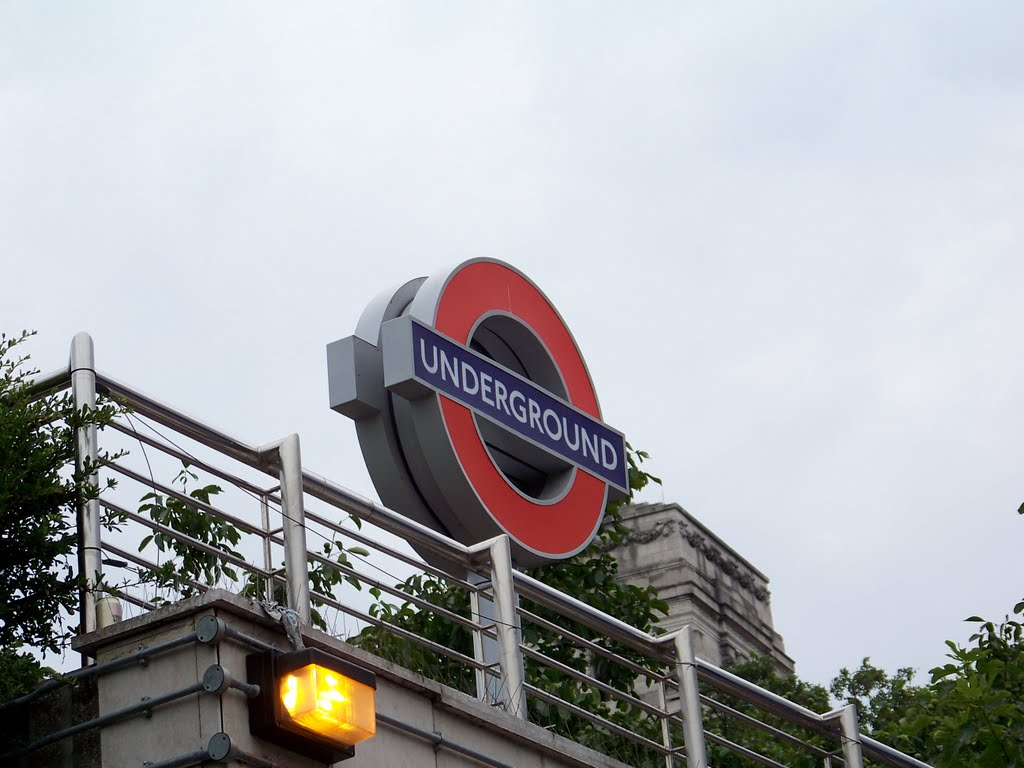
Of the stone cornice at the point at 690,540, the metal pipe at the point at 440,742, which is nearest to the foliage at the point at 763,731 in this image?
the metal pipe at the point at 440,742

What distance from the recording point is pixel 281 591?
8.80m

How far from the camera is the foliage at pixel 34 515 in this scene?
5.89 m

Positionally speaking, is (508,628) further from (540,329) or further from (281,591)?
(540,329)

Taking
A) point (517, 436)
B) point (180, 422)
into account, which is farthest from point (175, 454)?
point (517, 436)

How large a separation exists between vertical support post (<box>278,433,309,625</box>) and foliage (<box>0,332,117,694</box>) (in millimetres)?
763

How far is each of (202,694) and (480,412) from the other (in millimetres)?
4702

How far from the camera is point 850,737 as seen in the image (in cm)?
958

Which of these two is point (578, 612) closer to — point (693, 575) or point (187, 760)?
point (187, 760)

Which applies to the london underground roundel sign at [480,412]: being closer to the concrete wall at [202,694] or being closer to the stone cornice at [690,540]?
the concrete wall at [202,694]

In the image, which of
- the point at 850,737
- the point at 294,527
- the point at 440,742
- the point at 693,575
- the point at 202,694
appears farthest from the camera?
the point at 693,575

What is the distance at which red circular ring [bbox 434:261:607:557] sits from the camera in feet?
33.1

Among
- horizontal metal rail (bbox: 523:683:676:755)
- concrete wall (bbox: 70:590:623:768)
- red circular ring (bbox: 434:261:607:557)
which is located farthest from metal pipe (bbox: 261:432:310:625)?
red circular ring (bbox: 434:261:607:557)

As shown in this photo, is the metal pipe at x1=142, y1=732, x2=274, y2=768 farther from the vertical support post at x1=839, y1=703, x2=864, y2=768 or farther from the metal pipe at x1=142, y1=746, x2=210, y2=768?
the vertical support post at x1=839, y1=703, x2=864, y2=768

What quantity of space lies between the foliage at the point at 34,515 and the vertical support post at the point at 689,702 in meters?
3.21
